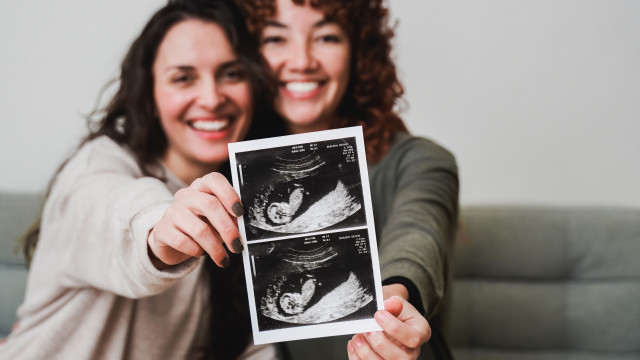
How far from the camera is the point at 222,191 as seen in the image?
2.32 feet

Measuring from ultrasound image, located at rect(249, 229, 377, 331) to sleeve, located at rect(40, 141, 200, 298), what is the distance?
5.4 inches

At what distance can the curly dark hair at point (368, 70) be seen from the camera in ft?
4.14

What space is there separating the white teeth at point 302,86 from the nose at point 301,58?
0.04 metres

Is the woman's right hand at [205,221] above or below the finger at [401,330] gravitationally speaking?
above

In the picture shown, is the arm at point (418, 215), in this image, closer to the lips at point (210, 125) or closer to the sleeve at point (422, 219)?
the sleeve at point (422, 219)

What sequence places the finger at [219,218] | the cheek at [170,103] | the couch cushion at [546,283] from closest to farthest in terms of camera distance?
the finger at [219,218] < the cheek at [170,103] < the couch cushion at [546,283]

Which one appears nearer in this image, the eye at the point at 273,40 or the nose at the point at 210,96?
the nose at the point at 210,96

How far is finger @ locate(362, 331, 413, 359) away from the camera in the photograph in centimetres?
72

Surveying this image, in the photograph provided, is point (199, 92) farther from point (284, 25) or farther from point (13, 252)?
point (13, 252)

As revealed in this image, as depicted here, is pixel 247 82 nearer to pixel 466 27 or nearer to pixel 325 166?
pixel 325 166

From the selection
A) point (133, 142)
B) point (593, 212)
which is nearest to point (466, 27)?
point (593, 212)

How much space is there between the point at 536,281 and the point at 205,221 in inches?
48.9

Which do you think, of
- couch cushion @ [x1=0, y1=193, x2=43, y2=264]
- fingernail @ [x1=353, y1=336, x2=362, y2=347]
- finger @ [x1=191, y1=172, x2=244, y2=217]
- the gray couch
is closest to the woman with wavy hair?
finger @ [x1=191, y1=172, x2=244, y2=217]

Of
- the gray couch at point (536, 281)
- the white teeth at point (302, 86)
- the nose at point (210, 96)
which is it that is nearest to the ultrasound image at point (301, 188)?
the nose at point (210, 96)
